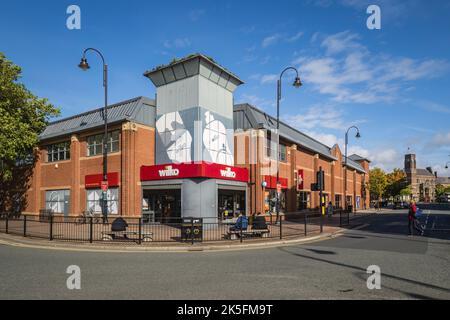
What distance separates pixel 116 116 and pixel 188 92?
6.49 m

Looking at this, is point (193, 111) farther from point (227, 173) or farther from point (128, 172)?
point (128, 172)

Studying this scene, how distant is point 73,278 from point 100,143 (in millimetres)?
22023

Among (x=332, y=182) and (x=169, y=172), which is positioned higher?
(x=169, y=172)

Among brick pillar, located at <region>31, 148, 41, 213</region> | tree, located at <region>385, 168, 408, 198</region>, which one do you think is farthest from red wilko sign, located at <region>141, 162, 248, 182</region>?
tree, located at <region>385, 168, 408, 198</region>

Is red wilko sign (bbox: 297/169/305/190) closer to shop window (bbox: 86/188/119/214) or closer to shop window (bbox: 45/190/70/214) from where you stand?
shop window (bbox: 86/188/119/214)

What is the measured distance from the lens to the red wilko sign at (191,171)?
2354cm

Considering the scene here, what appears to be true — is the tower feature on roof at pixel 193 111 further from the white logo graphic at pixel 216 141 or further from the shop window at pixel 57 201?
the shop window at pixel 57 201

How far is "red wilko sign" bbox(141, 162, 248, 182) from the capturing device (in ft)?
77.2

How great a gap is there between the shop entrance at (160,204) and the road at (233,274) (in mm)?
13241

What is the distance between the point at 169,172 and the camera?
2481cm

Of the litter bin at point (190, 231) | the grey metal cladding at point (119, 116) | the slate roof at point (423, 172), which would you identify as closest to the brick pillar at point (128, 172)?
the grey metal cladding at point (119, 116)

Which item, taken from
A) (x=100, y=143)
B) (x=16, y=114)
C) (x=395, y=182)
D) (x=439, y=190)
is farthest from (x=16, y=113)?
(x=439, y=190)

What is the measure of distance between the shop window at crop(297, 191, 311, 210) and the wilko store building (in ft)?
13.2

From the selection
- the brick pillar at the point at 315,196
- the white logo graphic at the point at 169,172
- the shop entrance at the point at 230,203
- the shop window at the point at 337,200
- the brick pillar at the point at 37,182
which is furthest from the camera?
the shop window at the point at 337,200
